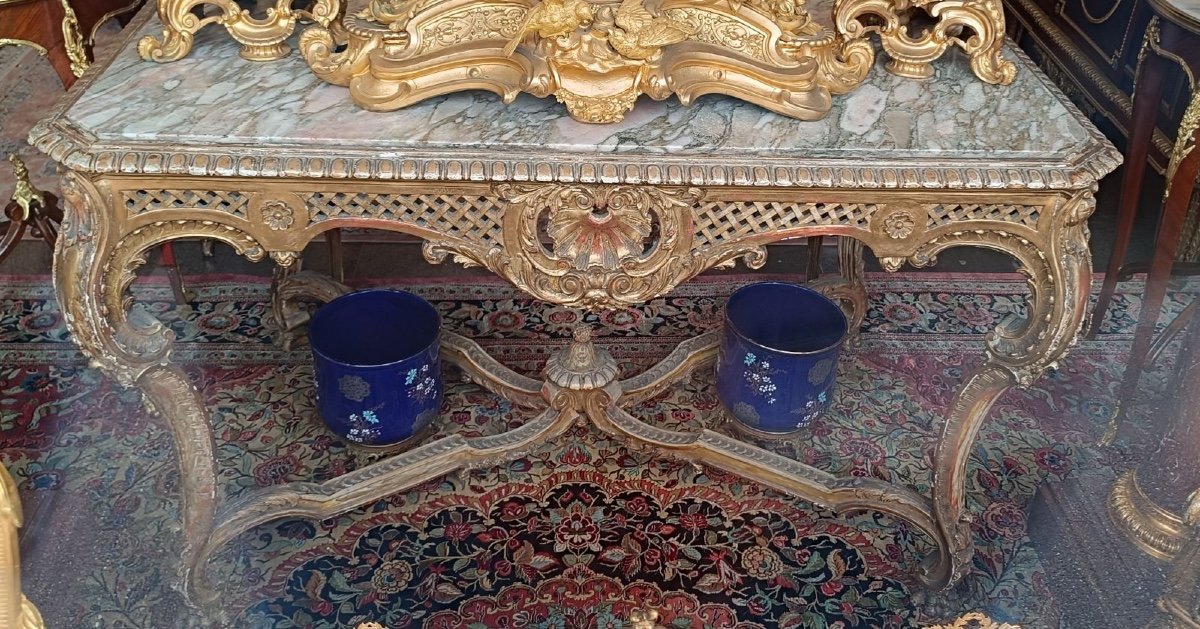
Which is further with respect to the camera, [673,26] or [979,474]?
[979,474]

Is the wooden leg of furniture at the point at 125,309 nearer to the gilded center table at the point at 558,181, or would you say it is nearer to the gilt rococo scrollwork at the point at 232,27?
the gilded center table at the point at 558,181

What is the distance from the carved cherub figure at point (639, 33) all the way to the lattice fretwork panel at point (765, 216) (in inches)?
8.5

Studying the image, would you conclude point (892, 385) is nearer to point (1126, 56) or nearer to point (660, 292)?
point (660, 292)

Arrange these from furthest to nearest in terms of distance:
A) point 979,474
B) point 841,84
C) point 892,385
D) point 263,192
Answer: point 892,385
point 979,474
point 841,84
point 263,192

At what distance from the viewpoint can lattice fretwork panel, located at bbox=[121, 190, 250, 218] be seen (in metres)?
1.18

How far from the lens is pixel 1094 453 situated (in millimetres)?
1875

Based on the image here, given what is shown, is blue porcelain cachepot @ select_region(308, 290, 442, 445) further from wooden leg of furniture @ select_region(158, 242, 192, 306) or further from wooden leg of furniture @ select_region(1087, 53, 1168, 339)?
wooden leg of furniture @ select_region(1087, 53, 1168, 339)

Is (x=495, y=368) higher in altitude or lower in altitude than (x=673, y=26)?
lower

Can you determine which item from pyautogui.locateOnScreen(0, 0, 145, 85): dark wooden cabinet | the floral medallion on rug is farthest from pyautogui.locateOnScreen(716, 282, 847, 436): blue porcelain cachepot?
pyautogui.locateOnScreen(0, 0, 145, 85): dark wooden cabinet

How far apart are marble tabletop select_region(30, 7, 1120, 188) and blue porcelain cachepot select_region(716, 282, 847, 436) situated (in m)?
0.58

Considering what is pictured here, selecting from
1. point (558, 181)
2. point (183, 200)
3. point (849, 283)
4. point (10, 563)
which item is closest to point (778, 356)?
point (849, 283)

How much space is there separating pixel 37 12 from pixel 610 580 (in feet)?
4.82

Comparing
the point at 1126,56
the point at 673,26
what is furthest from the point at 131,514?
the point at 1126,56

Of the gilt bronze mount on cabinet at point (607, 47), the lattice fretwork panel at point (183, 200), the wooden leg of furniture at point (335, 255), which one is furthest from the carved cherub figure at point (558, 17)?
the wooden leg of furniture at point (335, 255)
